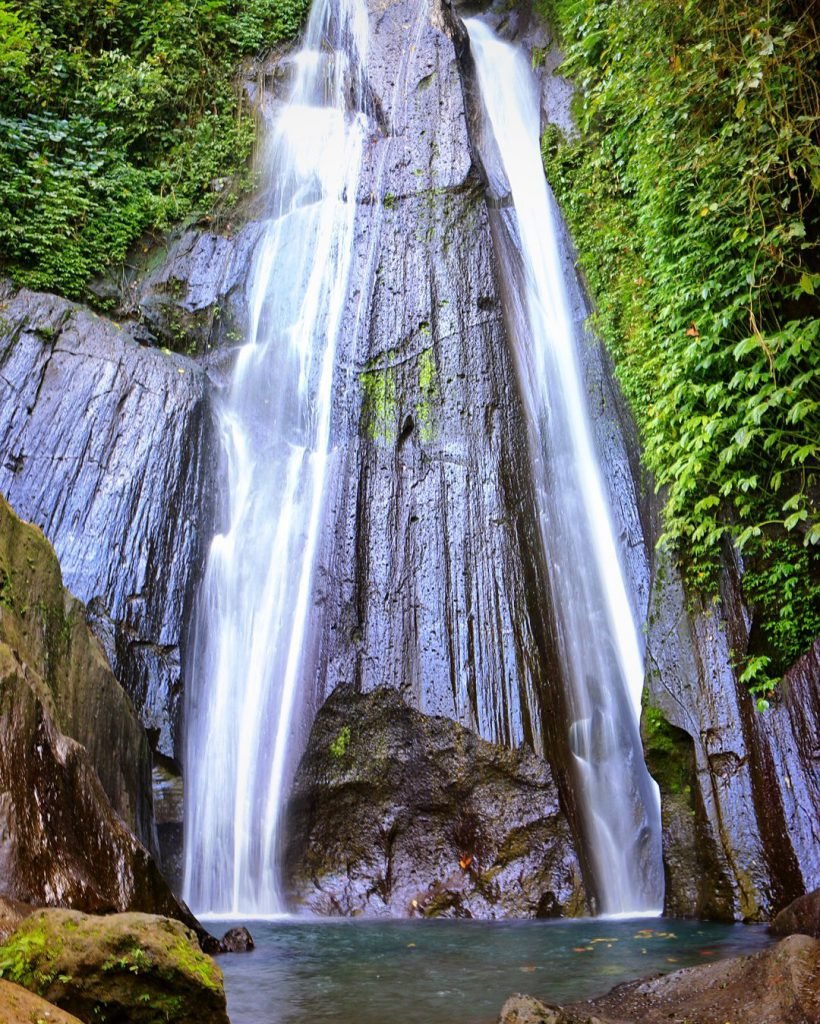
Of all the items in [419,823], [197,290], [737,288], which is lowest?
[419,823]

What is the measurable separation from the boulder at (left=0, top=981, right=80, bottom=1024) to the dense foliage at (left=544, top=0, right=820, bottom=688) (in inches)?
230

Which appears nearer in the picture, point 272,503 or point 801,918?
point 801,918

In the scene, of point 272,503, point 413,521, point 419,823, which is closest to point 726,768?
point 419,823

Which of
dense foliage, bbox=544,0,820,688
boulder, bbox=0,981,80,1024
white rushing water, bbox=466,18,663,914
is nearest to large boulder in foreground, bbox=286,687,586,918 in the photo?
white rushing water, bbox=466,18,663,914

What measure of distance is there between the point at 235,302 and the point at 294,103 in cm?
518

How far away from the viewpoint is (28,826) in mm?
3697

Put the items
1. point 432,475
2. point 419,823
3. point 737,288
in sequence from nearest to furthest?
point 737,288 → point 419,823 → point 432,475

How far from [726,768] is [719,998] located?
3444 millimetres

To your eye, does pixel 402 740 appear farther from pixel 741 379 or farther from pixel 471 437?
pixel 741 379

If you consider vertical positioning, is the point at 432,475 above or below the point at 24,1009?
above

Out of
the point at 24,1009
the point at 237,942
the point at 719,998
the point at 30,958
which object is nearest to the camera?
the point at 24,1009

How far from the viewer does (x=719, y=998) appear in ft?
11.8

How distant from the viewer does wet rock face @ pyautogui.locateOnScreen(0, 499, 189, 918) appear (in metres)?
3.69

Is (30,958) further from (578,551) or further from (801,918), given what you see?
(578,551)
